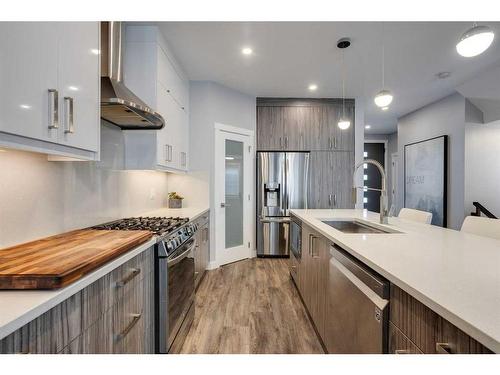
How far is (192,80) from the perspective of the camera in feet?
12.4

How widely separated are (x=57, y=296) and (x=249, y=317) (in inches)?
74.2

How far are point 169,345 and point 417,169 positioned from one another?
5567 millimetres

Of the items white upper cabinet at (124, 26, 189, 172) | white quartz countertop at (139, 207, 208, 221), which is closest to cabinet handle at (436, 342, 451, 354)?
white quartz countertop at (139, 207, 208, 221)

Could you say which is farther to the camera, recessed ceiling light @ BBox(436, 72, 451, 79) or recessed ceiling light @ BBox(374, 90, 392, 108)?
recessed ceiling light @ BBox(436, 72, 451, 79)

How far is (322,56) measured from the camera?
314 cm

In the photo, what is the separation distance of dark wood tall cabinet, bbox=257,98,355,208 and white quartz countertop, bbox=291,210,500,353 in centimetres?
294

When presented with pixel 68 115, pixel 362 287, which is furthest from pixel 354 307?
pixel 68 115

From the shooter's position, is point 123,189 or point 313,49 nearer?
point 123,189

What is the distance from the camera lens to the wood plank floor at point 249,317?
6.33ft

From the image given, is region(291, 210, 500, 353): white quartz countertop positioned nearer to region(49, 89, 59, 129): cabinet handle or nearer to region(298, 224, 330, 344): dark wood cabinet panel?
region(298, 224, 330, 344): dark wood cabinet panel

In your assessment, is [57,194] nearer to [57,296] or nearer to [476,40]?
[57,296]

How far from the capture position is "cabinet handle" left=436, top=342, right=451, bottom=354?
2.35 ft
